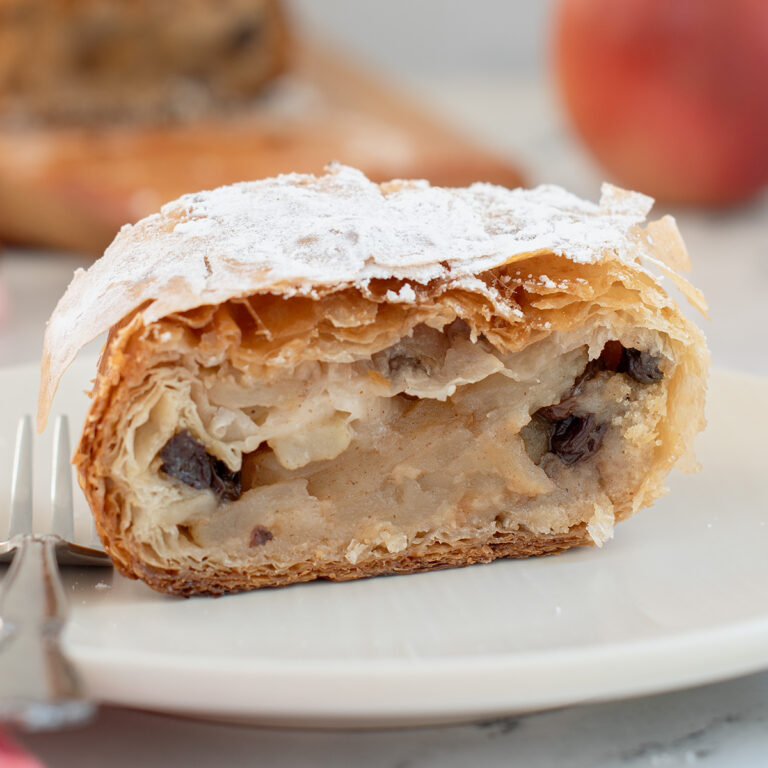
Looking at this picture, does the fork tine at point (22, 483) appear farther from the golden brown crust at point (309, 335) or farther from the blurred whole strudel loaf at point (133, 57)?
the blurred whole strudel loaf at point (133, 57)

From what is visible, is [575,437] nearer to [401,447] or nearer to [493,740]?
[401,447]

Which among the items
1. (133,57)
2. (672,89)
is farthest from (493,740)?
(133,57)

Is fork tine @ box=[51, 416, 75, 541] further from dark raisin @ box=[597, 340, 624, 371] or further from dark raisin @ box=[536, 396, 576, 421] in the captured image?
dark raisin @ box=[597, 340, 624, 371]

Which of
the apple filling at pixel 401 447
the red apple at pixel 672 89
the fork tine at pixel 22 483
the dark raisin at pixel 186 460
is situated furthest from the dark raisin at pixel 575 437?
the red apple at pixel 672 89

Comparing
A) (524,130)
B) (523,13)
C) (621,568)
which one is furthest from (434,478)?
(523,13)

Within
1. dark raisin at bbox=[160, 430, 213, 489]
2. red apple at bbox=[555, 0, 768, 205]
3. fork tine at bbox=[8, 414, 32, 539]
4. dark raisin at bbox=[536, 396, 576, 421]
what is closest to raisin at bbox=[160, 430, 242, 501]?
dark raisin at bbox=[160, 430, 213, 489]

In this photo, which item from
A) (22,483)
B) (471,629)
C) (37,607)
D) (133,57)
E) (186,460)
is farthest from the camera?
(133,57)
